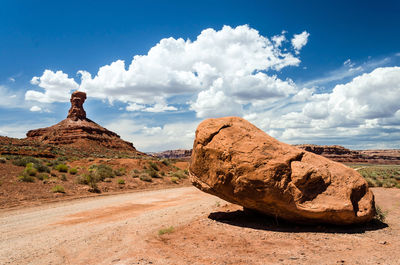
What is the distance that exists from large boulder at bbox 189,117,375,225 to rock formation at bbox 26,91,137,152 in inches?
2638

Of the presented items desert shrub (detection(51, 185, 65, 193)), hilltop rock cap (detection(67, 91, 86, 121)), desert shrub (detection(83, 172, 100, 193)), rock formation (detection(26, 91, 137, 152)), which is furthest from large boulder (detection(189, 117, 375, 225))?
hilltop rock cap (detection(67, 91, 86, 121))

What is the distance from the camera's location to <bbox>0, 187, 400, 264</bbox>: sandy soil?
5.31 m

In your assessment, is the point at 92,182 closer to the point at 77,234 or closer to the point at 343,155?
the point at 77,234

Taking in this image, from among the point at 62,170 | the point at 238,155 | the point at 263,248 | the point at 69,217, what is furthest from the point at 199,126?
the point at 62,170

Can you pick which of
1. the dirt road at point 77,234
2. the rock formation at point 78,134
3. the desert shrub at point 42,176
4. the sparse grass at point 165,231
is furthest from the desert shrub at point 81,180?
the rock formation at point 78,134

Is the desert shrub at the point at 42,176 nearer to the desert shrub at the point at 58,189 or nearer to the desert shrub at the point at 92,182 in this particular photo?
the desert shrub at the point at 58,189

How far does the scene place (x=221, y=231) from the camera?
283 inches

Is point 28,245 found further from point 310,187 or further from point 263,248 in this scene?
point 310,187

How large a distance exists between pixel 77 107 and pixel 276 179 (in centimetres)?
10027

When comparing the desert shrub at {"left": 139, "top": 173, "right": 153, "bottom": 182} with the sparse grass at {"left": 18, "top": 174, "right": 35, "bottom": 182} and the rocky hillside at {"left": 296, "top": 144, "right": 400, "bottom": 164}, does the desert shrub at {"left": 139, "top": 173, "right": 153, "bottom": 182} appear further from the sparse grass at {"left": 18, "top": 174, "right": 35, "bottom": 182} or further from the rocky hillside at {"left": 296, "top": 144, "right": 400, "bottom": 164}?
the rocky hillside at {"left": 296, "top": 144, "right": 400, "bottom": 164}

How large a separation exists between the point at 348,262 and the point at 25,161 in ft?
84.0

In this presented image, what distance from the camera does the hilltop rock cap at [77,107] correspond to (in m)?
92.7

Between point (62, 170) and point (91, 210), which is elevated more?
point (62, 170)

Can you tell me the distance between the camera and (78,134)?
76625 mm
